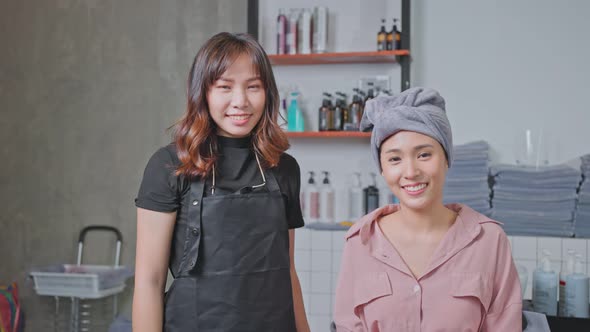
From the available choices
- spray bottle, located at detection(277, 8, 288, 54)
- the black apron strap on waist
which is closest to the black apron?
the black apron strap on waist

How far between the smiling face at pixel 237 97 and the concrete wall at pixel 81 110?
2.68 metres

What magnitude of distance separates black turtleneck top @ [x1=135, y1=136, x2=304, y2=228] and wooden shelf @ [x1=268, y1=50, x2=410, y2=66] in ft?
6.47

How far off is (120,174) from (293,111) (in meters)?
1.40

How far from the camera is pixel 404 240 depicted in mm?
1571

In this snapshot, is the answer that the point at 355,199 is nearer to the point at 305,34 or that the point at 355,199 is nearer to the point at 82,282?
the point at 305,34

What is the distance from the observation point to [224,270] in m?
1.57

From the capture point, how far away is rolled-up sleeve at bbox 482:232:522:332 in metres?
1.46

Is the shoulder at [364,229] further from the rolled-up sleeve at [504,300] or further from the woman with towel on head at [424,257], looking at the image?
the rolled-up sleeve at [504,300]

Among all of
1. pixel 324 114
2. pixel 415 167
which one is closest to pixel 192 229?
pixel 415 167

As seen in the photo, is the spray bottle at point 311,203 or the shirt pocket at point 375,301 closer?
the shirt pocket at point 375,301

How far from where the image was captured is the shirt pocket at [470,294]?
4.73ft

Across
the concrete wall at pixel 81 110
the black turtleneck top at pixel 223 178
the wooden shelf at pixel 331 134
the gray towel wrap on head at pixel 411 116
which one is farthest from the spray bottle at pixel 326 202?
the gray towel wrap on head at pixel 411 116

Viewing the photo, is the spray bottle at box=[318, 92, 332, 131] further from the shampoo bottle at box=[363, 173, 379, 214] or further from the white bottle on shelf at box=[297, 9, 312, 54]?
the shampoo bottle at box=[363, 173, 379, 214]

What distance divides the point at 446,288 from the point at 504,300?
151mm
